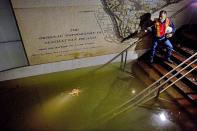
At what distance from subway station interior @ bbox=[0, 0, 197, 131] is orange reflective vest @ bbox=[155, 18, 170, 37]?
1.6 inches

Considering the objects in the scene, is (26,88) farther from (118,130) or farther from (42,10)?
(118,130)

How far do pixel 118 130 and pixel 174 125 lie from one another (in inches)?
70.6

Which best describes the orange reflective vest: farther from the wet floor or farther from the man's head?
the wet floor

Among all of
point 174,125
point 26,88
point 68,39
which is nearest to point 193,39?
point 174,125

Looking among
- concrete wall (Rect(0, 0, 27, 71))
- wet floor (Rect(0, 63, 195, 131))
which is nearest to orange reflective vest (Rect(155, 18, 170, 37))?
wet floor (Rect(0, 63, 195, 131))

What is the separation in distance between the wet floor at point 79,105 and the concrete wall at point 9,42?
86 centimetres

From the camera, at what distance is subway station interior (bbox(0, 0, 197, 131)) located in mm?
5609

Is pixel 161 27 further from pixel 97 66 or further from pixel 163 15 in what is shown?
pixel 97 66

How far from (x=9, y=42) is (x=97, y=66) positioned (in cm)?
388

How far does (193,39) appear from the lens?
763 centimetres

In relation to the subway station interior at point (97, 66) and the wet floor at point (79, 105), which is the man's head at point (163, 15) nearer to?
the subway station interior at point (97, 66)

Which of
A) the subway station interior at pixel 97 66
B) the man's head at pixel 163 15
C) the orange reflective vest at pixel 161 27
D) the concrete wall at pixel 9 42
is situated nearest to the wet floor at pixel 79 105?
the subway station interior at pixel 97 66

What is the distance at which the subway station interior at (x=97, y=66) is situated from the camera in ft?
18.4

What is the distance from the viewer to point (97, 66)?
27.0ft
